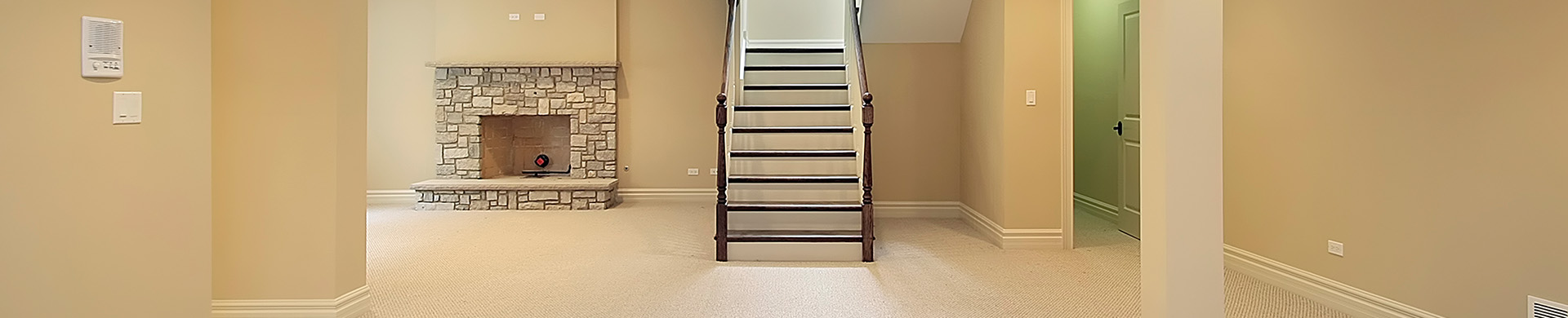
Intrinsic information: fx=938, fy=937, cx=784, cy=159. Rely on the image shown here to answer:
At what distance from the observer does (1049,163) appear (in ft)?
19.0

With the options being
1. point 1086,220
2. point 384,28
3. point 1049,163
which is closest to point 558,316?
point 1049,163

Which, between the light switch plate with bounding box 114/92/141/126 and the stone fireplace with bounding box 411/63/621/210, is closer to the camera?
the light switch plate with bounding box 114/92/141/126

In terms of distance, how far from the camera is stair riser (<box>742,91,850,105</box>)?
6.97 metres

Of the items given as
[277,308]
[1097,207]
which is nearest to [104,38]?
[277,308]

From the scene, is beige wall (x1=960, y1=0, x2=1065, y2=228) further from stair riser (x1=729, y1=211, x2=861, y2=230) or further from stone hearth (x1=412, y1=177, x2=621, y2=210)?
stone hearth (x1=412, y1=177, x2=621, y2=210)

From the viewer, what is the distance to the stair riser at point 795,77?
24.8 ft

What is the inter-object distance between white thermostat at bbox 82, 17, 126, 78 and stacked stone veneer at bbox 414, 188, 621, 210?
5.45 metres

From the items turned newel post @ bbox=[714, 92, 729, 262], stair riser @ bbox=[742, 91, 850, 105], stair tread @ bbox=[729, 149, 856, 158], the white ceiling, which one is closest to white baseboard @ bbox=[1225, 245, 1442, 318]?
stair tread @ bbox=[729, 149, 856, 158]

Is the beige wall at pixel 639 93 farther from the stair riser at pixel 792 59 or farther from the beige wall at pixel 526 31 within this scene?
the stair riser at pixel 792 59

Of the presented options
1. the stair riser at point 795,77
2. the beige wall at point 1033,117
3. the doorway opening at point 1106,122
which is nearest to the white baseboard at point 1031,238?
the beige wall at point 1033,117

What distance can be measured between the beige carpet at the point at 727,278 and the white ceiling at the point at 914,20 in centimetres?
149

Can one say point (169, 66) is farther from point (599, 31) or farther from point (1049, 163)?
point (599, 31)

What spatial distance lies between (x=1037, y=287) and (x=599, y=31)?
5185mm

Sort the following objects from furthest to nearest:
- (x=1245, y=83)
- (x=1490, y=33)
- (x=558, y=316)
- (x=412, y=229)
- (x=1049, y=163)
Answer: (x=412, y=229) → (x=1049, y=163) → (x=1245, y=83) → (x=558, y=316) → (x=1490, y=33)
